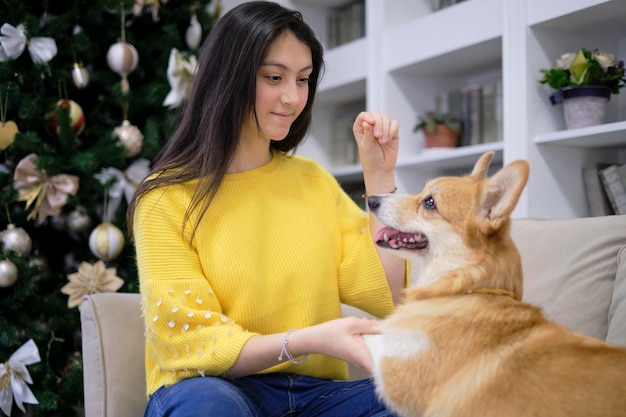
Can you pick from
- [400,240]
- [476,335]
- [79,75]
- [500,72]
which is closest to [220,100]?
[400,240]

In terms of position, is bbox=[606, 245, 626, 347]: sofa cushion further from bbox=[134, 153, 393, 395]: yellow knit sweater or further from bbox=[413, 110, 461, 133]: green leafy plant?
bbox=[413, 110, 461, 133]: green leafy plant

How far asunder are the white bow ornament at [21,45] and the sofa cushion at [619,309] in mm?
1881

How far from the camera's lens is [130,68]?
2371 mm

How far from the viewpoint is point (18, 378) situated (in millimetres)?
2062

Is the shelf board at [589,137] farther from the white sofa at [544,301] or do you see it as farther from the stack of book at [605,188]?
the white sofa at [544,301]

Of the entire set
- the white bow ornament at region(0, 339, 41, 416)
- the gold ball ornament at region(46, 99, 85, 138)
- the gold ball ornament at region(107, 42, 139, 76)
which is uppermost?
the gold ball ornament at region(107, 42, 139, 76)

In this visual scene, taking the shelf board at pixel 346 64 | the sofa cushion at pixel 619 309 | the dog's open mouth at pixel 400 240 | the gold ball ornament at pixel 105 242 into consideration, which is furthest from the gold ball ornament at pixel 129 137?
the sofa cushion at pixel 619 309

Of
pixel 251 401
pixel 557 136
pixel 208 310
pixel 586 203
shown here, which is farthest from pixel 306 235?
pixel 586 203

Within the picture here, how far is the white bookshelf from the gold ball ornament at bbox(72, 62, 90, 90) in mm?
1311

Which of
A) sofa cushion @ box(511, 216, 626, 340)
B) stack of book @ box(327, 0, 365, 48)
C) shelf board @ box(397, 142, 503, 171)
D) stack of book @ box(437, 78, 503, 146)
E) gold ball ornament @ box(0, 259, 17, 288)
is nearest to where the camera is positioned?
sofa cushion @ box(511, 216, 626, 340)

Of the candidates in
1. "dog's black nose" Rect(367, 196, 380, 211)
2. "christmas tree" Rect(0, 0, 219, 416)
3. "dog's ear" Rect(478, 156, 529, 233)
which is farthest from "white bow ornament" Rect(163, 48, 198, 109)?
"dog's ear" Rect(478, 156, 529, 233)

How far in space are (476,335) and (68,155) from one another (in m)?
1.67

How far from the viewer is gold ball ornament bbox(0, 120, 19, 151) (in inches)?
83.5

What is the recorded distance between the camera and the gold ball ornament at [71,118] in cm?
220
